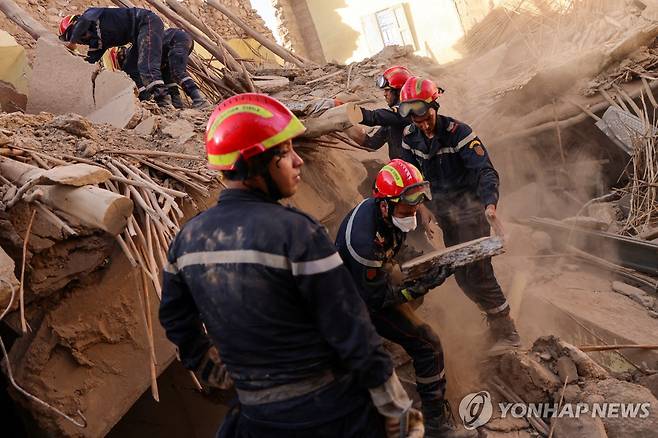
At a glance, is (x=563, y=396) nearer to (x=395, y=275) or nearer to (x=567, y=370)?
(x=567, y=370)

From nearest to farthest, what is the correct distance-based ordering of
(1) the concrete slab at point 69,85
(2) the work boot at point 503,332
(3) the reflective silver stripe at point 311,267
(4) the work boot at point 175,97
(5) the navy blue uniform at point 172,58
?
(3) the reflective silver stripe at point 311,267 → (2) the work boot at point 503,332 → (1) the concrete slab at point 69,85 → (4) the work boot at point 175,97 → (5) the navy blue uniform at point 172,58

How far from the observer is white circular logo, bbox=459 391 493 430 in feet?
12.1

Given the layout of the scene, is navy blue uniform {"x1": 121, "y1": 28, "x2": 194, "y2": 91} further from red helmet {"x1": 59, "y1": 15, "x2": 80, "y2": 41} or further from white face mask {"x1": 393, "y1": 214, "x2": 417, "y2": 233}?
white face mask {"x1": 393, "y1": 214, "x2": 417, "y2": 233}

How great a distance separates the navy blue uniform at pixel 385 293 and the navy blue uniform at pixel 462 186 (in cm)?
113

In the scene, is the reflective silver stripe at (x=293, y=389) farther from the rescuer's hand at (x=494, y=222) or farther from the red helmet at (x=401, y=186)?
the rescuer's hand at (x=494, y=222)

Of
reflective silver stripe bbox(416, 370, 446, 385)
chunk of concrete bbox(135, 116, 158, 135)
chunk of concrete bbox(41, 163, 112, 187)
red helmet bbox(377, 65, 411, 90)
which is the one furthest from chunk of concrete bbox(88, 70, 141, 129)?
reflective silver stripe bbox(416, 370, 446, 385)

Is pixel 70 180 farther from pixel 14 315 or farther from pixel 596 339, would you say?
pixel 596 339

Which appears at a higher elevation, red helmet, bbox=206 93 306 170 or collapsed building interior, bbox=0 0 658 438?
red helmet, bbox=206 93 306 170

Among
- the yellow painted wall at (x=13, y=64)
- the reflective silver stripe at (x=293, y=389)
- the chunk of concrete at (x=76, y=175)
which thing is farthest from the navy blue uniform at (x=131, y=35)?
the reflective silver stripe at (x=293, y=389)

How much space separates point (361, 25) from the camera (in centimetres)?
1598

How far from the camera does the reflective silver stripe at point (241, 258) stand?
1.58m

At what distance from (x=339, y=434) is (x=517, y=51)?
9.81 meters

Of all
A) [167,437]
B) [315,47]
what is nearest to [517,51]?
[315,47]

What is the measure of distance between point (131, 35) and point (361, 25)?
11.4 m
